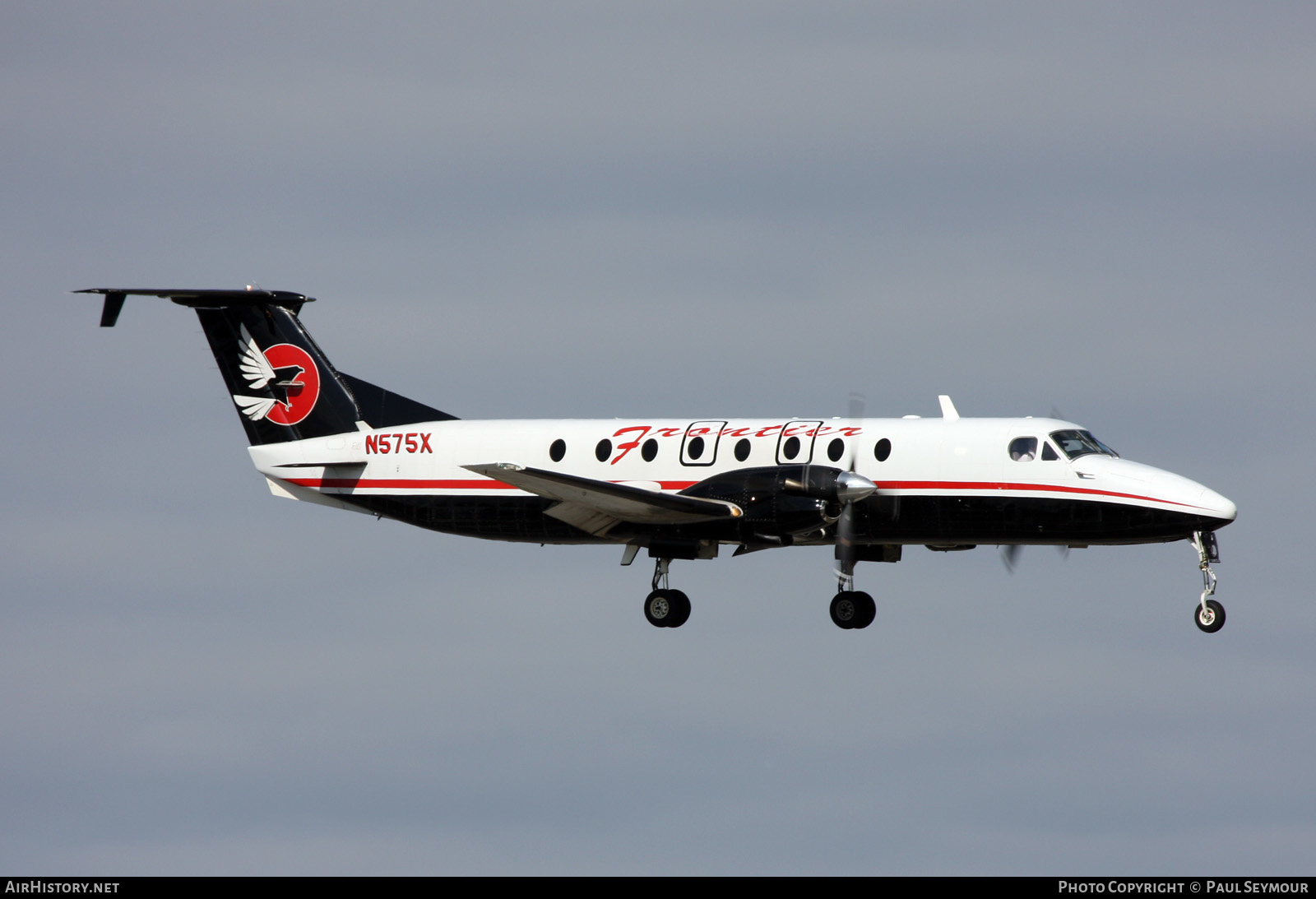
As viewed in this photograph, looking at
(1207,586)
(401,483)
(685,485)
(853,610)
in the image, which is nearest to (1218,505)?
(1207,586)

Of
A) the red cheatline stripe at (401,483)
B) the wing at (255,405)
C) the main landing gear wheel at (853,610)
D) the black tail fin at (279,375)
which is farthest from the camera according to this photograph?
the wing at (255,405)

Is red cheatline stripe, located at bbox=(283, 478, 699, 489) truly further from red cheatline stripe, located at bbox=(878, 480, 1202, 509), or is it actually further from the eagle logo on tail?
red cheatline stripe, located at bbox=(878, 480, 1202, 509)

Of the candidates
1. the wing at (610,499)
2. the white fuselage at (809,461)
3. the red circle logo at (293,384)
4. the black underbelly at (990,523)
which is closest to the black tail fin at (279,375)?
→ the red circle logo at (293,384)

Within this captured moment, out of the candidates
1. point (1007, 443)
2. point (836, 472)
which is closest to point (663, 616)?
point (836, 472)

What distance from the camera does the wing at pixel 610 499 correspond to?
28328mm

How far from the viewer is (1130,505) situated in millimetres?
27766

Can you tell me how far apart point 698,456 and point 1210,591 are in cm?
887

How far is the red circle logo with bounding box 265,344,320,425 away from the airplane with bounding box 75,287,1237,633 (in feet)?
0.12

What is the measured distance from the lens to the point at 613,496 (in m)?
29.0

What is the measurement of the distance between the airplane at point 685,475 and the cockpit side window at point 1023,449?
3 cm

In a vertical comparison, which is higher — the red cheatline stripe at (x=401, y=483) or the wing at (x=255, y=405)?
the wing at (x=255, y=405)

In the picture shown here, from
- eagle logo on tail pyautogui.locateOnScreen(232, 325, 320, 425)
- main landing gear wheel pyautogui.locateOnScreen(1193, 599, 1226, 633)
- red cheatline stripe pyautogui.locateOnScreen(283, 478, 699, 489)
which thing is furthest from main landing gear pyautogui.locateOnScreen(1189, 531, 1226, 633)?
eagle logo on tail pyautogui.locateOnScreen(232, 325, 320, 425)

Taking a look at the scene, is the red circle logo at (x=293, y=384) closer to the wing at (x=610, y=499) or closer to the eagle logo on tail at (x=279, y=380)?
the eagle logo on tail at (x=279, y=380)

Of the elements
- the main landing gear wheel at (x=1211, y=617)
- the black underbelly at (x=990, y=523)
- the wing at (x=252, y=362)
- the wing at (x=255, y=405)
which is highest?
the wing at (x=252, y=362)
